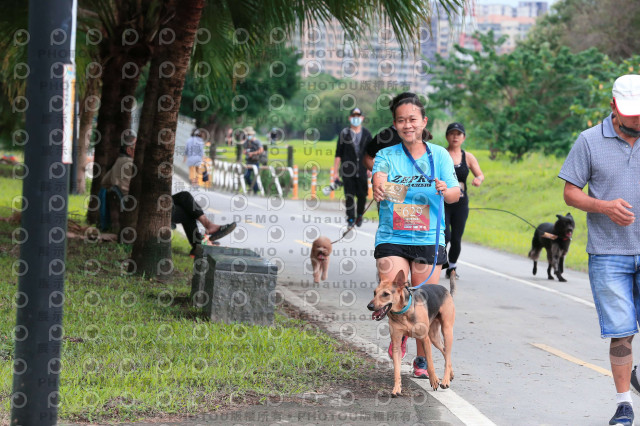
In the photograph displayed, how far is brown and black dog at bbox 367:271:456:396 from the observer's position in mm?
6129

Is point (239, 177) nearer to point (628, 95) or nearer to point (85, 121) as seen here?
point (85, 121)

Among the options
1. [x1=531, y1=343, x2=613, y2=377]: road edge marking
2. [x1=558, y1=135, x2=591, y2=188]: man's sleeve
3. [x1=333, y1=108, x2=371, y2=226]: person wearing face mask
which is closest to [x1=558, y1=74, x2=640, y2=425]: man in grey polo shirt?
[x1=558, y1=135, x2=591, y2=188]: man's sleeve

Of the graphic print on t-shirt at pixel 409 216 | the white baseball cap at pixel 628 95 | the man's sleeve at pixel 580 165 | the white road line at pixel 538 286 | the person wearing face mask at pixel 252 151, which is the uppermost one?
the person wearing face mask at pixel 252 151

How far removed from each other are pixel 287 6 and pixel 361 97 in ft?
228

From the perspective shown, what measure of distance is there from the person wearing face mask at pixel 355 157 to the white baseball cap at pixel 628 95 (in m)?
8.65

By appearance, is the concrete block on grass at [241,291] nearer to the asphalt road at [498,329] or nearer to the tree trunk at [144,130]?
the asphalt road at [498,329]

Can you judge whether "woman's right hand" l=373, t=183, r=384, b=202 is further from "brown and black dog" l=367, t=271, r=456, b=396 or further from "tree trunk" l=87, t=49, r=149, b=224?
"tree trunk" l=87, t=49, r=149, b=224

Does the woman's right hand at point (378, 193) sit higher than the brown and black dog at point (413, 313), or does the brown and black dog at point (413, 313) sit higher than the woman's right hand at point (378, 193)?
the woman's right hand at point (378, 193)

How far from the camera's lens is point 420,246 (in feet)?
22.1

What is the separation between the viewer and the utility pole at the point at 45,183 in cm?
415

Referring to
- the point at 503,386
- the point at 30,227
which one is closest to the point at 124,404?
the point at 30,227

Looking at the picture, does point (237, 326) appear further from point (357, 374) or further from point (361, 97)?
point (361, 97)

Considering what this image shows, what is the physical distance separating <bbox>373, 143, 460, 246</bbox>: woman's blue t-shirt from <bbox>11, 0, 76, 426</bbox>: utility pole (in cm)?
291

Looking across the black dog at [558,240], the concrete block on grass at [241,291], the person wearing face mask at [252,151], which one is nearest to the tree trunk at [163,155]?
the concrete block on grass at [241,291]
